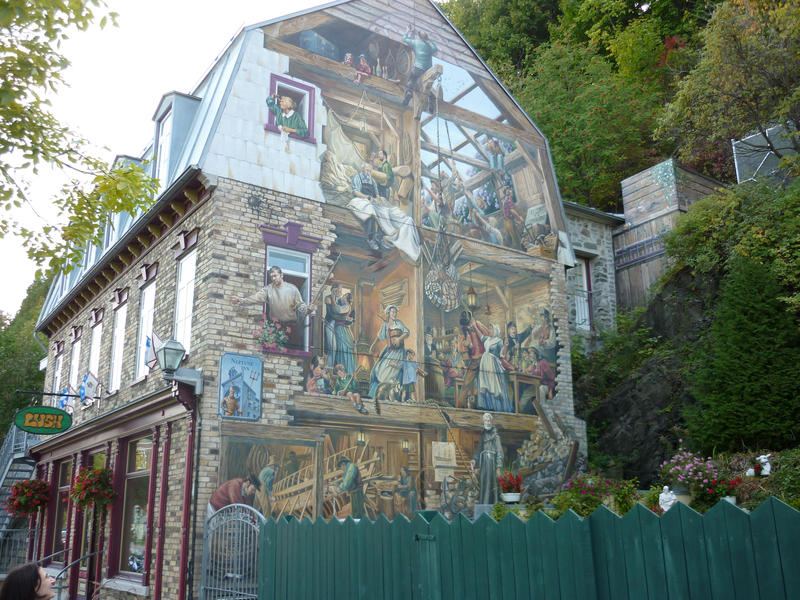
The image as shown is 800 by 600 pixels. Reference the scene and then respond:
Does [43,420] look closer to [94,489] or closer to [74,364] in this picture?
[94,489]

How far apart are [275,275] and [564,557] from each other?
928 cm

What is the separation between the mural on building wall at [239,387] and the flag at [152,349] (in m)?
2.21

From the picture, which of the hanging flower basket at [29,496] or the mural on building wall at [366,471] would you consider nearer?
the mural on building wall at [366,471]

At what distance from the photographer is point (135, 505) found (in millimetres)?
13961

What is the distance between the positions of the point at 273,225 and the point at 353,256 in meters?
1.72

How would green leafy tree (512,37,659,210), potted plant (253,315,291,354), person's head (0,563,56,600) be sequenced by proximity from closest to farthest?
person's head (0,563,56,600) → potted plant (253,315,291,354) → green leafy tree (512,37,659,210)

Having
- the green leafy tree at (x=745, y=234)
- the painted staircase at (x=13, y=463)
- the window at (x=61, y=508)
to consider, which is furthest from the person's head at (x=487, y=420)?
the painted staircase at (x=13, y=463)

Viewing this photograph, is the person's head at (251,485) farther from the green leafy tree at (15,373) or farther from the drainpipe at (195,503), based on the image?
the green leafy tree at (15,373)

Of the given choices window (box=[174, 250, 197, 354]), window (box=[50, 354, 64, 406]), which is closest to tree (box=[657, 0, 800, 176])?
window (box=[174, 250, 197, 354])

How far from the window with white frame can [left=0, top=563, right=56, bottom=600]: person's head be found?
29.3 feet

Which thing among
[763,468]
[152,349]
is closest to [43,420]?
[152,349]

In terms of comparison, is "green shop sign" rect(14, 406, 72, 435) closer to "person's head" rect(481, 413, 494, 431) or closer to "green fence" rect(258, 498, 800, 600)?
"person's head" rect(481, 413, 494, 431)

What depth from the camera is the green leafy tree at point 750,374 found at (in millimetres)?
13047

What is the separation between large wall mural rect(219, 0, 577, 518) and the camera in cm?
1270
